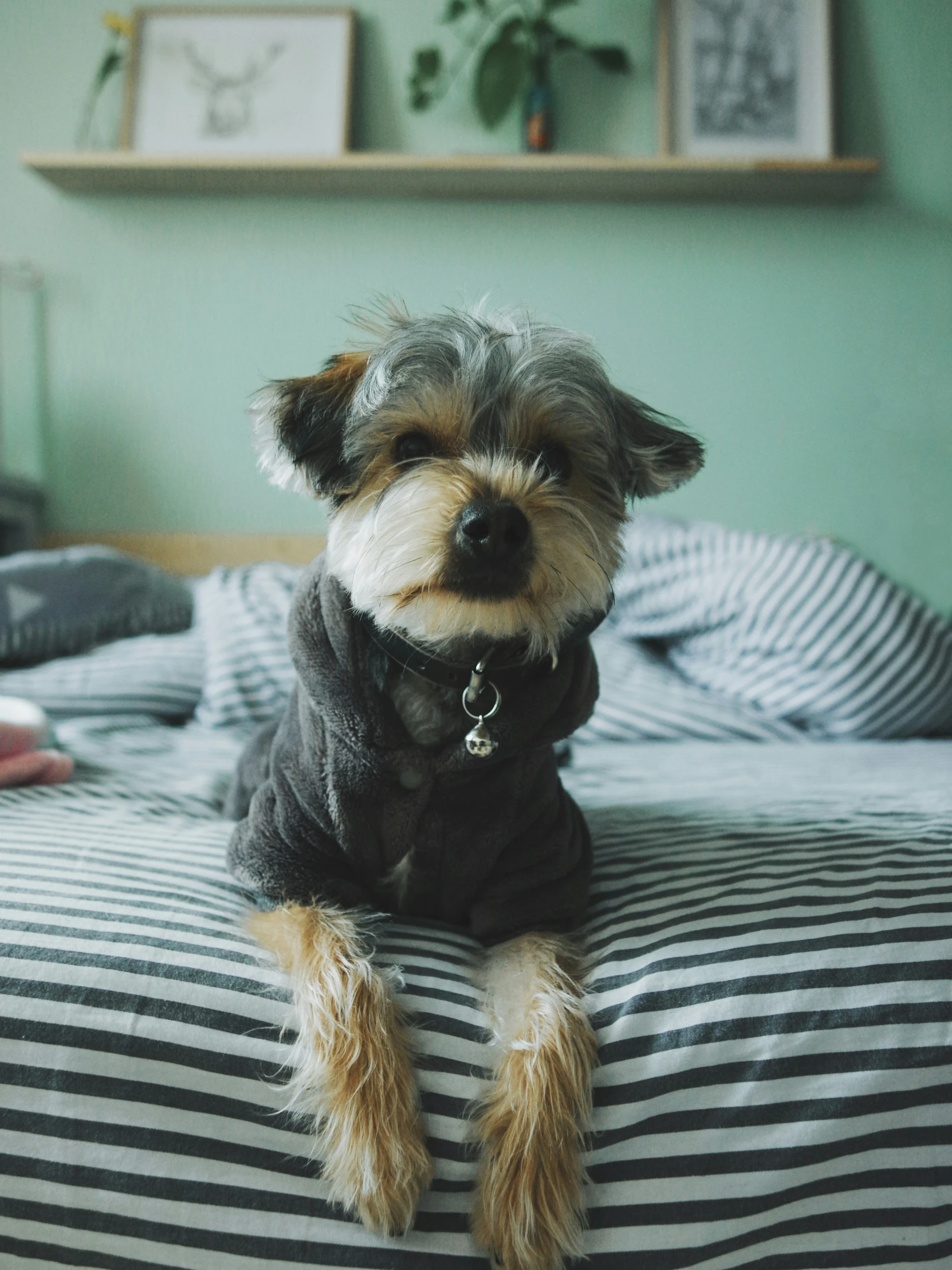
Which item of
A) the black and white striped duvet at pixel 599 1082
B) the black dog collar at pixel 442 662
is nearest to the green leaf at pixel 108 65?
the black dog collar at pixel 442 662

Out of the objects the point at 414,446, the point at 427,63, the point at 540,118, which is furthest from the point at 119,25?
the point at 414,446

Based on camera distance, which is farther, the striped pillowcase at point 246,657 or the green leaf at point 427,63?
the green leaf at point 427,63

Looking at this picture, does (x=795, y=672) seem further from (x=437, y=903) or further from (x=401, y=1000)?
(x=401, y=1000)

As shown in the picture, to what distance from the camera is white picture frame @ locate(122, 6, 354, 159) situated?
8.59ft

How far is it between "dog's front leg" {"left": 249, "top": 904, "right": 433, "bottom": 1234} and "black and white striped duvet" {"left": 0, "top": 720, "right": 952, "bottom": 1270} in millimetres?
19

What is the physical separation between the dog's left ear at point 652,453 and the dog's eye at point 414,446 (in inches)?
9.5

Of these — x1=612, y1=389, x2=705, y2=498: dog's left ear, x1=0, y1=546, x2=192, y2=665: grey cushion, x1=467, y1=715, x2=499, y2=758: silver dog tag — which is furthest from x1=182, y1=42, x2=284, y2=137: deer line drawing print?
x1=467, y1=715, x2=499, y2=758: silver dog tag

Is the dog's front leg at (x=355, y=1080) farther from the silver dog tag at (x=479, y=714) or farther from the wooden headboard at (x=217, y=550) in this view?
the wooden headboard at (x=217, y=550)

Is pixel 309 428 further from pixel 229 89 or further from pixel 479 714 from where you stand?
pixel 229 89

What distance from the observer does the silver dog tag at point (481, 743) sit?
938 millimetres

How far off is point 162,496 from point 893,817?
230cm

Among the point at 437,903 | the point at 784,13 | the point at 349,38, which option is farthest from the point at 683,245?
the point at 437,903

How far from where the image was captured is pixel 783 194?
269cm

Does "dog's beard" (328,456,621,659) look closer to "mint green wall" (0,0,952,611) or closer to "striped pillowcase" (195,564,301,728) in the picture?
"striped pillowcase" (195,564,301,728)
